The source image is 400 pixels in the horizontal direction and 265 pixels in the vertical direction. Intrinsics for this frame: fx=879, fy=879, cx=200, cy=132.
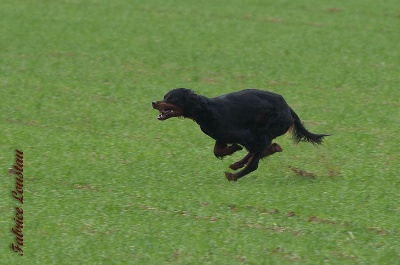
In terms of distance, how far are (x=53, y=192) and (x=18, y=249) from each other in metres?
2.72

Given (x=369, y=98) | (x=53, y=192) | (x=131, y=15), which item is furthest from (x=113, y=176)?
(x=131, y=15)

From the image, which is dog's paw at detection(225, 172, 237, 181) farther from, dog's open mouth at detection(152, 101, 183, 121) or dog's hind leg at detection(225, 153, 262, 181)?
dog's open mouth at detection(152, 101, 183, 121)

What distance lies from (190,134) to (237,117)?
4.32 meters

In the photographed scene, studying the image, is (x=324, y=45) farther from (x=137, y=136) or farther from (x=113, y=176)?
(x=113, y=176)

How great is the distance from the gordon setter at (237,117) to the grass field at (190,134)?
523 mm

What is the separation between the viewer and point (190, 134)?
655 inches

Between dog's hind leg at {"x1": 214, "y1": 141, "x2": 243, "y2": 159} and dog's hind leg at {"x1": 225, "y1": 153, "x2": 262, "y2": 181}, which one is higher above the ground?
dog's hind leg at {"x1": 214, "y1": 141, "x2": 243, "y2": 159}

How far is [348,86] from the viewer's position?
2123cm

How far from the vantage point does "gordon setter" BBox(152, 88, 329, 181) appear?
12.0 metres

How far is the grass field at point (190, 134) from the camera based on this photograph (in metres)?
10.1

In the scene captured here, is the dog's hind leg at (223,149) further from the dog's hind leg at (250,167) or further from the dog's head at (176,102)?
the dog's head at (176,102)

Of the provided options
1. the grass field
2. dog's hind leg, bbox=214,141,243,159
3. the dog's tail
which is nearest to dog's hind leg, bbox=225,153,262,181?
the grass field

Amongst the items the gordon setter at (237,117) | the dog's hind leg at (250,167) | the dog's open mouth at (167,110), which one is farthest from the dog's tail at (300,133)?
the dog's open mouth at (167,110)

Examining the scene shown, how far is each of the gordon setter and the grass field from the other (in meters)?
0.52
